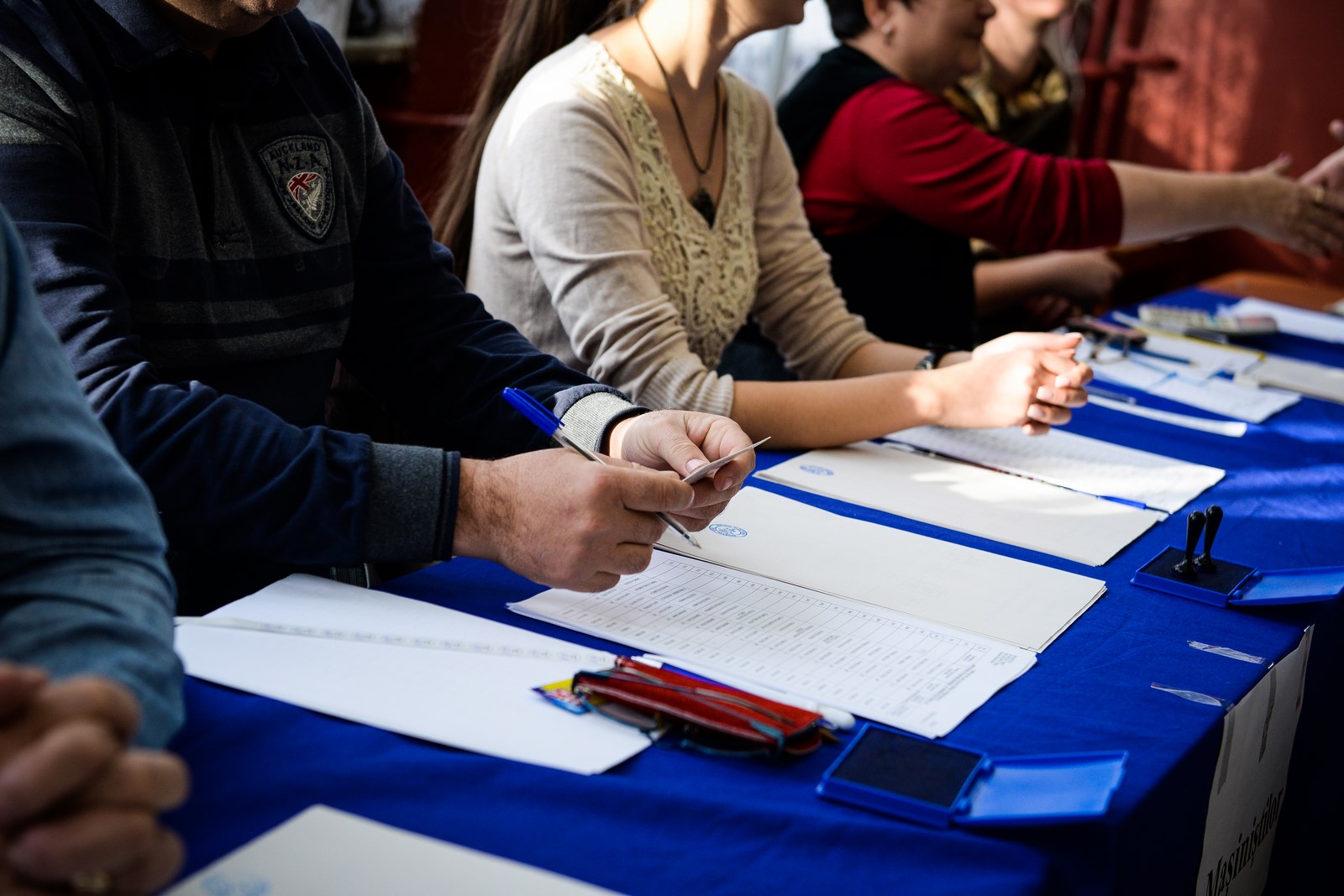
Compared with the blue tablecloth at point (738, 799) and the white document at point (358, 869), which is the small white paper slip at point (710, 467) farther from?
the white document at point (358, 869)

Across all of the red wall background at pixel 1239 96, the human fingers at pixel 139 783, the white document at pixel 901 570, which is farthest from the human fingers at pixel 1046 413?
the red wall background at pixel 1239 96

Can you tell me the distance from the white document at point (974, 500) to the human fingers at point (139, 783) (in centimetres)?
86

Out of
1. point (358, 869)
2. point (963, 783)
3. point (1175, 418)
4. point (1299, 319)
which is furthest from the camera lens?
point (1299, 319)

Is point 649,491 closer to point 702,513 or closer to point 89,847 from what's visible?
point 702,513

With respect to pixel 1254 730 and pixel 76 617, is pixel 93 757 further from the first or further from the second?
pixel 1254 730

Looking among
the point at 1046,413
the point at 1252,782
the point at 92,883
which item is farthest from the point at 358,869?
the point at 1046,413

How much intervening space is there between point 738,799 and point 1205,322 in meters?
1.95

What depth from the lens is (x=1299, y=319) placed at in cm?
262

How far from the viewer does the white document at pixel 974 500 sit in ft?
4.00

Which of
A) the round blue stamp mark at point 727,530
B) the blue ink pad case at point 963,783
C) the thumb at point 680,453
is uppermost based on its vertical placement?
the thumb at point 680,453

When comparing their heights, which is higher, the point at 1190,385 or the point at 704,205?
the point at 704,205

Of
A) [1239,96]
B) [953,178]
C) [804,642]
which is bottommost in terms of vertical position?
[804,642]

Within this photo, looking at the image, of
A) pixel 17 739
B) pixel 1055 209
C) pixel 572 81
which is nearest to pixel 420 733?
pixel 17 739

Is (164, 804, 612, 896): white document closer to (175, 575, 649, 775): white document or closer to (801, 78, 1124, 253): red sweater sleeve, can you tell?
(175, 575, 649, 775): white document
